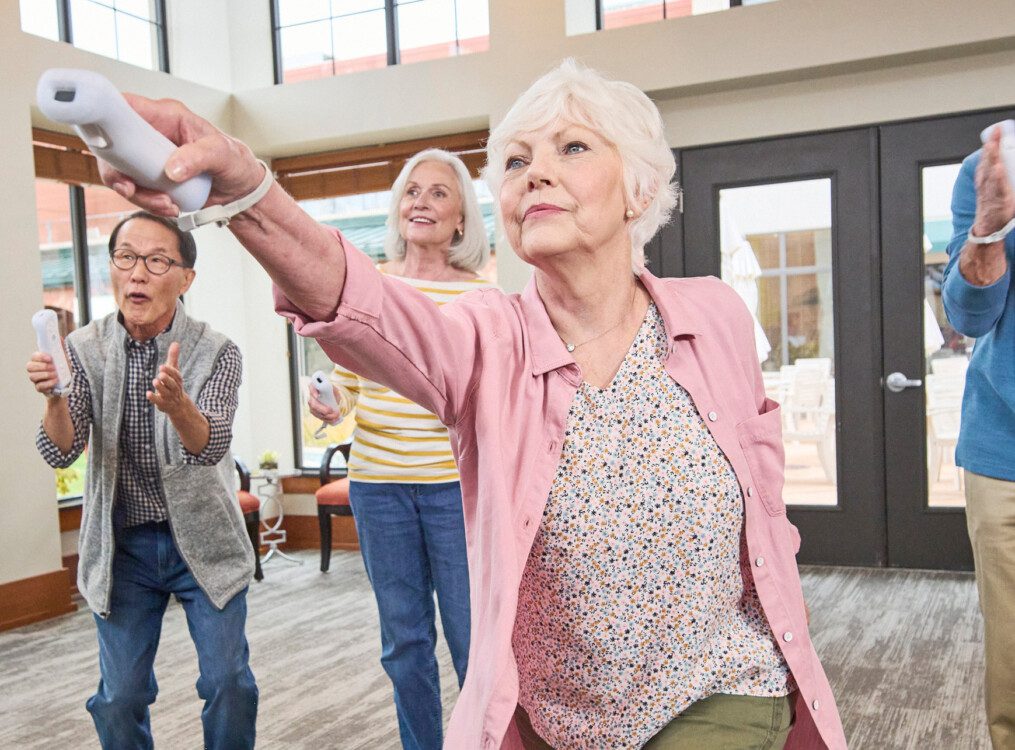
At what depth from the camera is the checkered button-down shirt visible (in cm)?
219

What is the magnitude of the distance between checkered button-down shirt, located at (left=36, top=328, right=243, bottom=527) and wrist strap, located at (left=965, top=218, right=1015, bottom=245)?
1.60 m

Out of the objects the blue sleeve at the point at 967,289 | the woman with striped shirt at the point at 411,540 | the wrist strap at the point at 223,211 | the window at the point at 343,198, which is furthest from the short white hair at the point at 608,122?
the window at the point at 343,198

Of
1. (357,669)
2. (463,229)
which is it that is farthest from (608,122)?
(357,669)

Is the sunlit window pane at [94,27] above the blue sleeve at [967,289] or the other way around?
above

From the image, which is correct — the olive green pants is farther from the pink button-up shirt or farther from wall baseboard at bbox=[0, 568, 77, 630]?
wall baseboard at bbox=[0, 568, 77, 630]

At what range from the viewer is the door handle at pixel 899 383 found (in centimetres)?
521

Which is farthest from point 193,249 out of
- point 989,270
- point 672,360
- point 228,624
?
point 989,270

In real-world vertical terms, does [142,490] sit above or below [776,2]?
below

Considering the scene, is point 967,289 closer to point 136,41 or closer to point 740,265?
point 740,265

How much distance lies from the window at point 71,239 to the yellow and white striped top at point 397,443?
375cm

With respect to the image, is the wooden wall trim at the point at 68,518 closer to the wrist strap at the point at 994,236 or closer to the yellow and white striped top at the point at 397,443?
the yellow and white striped top at the point at 397,443

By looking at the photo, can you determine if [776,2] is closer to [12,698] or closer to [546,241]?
[546,241]

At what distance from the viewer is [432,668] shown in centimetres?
246

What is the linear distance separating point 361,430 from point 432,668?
0.64 m
